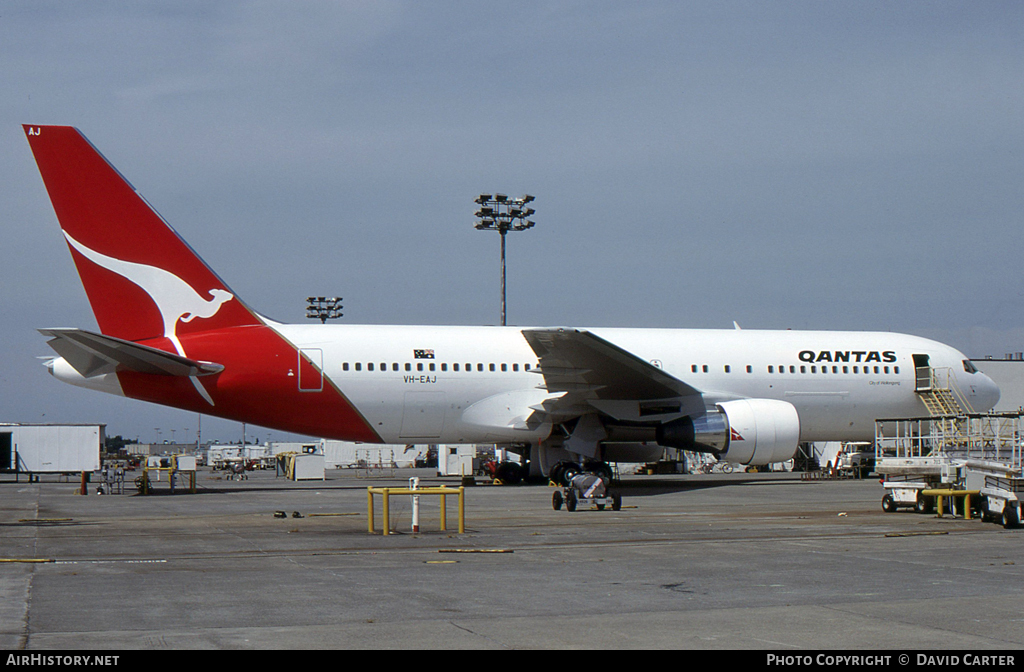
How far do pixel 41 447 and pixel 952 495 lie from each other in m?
34.5

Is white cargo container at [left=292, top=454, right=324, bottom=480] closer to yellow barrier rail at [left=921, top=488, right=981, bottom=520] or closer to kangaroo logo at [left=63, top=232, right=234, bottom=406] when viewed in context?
kangaroo logo at [left=63, top=232, right=234, bottom=406]

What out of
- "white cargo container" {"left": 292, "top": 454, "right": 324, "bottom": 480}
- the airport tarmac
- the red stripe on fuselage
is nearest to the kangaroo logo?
the red stripe on fuselage

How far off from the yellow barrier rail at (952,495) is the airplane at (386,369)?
22.4 ft

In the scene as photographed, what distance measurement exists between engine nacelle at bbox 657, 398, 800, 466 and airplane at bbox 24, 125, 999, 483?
0.11 feet

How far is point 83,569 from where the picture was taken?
10.5m

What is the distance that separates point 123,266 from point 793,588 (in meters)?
19.5

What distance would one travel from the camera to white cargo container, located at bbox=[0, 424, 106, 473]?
3741 cm

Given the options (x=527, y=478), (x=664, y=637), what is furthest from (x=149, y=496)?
(x=664, y=637)

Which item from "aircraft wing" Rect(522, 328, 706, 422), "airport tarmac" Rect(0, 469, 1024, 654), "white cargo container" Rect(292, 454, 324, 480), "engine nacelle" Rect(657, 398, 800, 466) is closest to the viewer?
"airport tarmac" Rect(0, 469, 1024, 654)

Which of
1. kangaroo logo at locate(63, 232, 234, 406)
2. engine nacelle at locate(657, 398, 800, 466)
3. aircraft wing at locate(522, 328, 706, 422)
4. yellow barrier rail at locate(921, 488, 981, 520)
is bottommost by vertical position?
yellow barrier rail at locate(921, 488, 981, 520)

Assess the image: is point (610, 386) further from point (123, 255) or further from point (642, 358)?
point (123, 255)

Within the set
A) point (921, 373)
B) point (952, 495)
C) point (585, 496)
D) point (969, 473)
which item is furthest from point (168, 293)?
point (921, 373)

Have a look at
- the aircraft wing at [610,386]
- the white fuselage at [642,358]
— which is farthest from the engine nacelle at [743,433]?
the white fuselage at [642,358]
